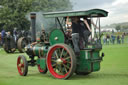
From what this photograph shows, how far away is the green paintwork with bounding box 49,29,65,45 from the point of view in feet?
21.7

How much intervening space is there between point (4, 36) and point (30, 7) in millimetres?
12622

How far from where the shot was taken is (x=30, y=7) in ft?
98.5

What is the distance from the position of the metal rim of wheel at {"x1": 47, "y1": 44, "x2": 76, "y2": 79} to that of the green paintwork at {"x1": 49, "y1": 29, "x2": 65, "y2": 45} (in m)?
0.23

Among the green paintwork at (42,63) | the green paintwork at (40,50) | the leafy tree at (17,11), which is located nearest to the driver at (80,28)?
the green paintwork at (40,50)

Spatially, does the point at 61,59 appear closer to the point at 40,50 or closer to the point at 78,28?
the point at 78,28

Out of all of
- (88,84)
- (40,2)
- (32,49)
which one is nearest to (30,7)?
(40,2)

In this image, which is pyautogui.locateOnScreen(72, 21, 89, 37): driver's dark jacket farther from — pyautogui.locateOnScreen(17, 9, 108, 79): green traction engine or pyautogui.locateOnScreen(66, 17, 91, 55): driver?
pyautogui.locateOnScreen(17, 9, 108, 79): green traction engine

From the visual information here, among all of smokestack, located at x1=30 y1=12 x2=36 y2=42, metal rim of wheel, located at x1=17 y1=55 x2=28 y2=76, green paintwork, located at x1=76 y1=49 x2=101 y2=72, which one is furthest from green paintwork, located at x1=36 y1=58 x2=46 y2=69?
green paintwork, located at x1=76 y1=49 x2=101 y2=72

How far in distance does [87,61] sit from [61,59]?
656mm

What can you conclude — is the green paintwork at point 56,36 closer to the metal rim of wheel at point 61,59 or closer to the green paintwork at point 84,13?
the metal rim of wheel at point 61,59

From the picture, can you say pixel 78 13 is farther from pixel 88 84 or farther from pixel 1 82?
pixel 1 82

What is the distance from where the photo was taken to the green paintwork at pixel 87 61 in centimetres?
646

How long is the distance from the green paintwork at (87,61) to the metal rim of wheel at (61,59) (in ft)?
1.01

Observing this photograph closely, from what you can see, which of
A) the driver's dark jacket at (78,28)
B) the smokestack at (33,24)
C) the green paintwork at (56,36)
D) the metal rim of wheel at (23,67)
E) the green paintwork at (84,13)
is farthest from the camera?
the smokestack at (33,24)
